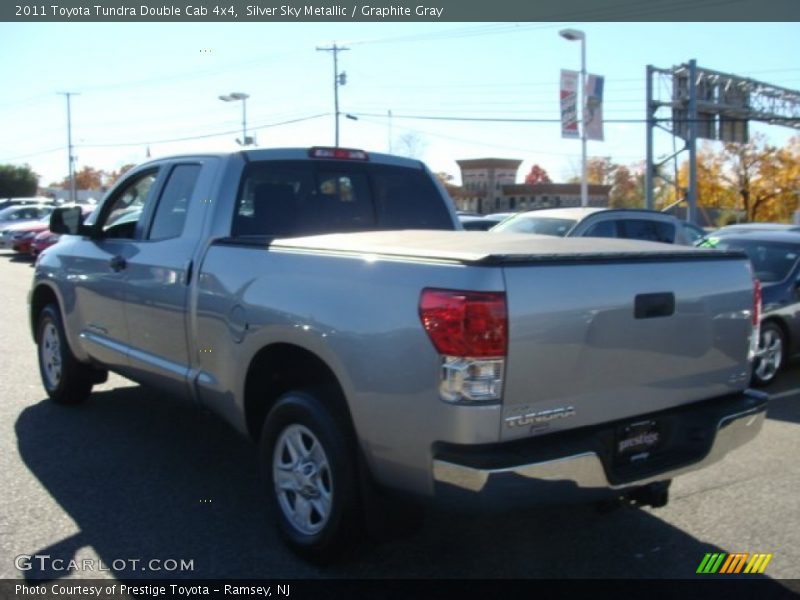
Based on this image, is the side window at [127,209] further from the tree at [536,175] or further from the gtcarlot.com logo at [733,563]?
the tree at [536,175]

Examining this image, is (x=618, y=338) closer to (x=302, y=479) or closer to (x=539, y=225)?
(x=302, y=479)

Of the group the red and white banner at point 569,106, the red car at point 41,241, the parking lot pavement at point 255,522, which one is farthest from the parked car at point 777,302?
the red and white banner at point 569,106

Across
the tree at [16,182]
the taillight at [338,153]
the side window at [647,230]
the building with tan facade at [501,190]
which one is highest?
the tree at [16,182]

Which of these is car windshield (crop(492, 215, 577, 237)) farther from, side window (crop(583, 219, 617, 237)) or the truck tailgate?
the truck tailgate

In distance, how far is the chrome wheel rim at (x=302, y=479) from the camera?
377 centimetres

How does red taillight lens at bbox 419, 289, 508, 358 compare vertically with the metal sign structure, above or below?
below

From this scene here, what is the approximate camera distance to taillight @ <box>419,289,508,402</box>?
10.0 feet

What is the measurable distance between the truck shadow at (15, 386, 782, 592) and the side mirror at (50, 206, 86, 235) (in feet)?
5.26

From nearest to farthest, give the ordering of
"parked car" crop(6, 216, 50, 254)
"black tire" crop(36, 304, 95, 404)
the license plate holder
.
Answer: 1. the license plate holder
2. "black tire" crop(36, 304, 95, 404)
3. "parked car" crop(6, 216, 50, 254)

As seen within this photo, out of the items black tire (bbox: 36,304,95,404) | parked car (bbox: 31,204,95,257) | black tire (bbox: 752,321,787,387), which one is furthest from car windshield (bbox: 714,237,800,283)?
parked car (bbox: 31,204,95,257)

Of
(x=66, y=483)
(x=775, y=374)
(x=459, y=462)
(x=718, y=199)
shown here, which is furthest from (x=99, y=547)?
(x=718, y=199)

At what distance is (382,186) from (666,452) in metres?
2.75

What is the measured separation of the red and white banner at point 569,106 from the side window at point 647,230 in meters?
20.1

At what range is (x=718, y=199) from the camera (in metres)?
61.3
